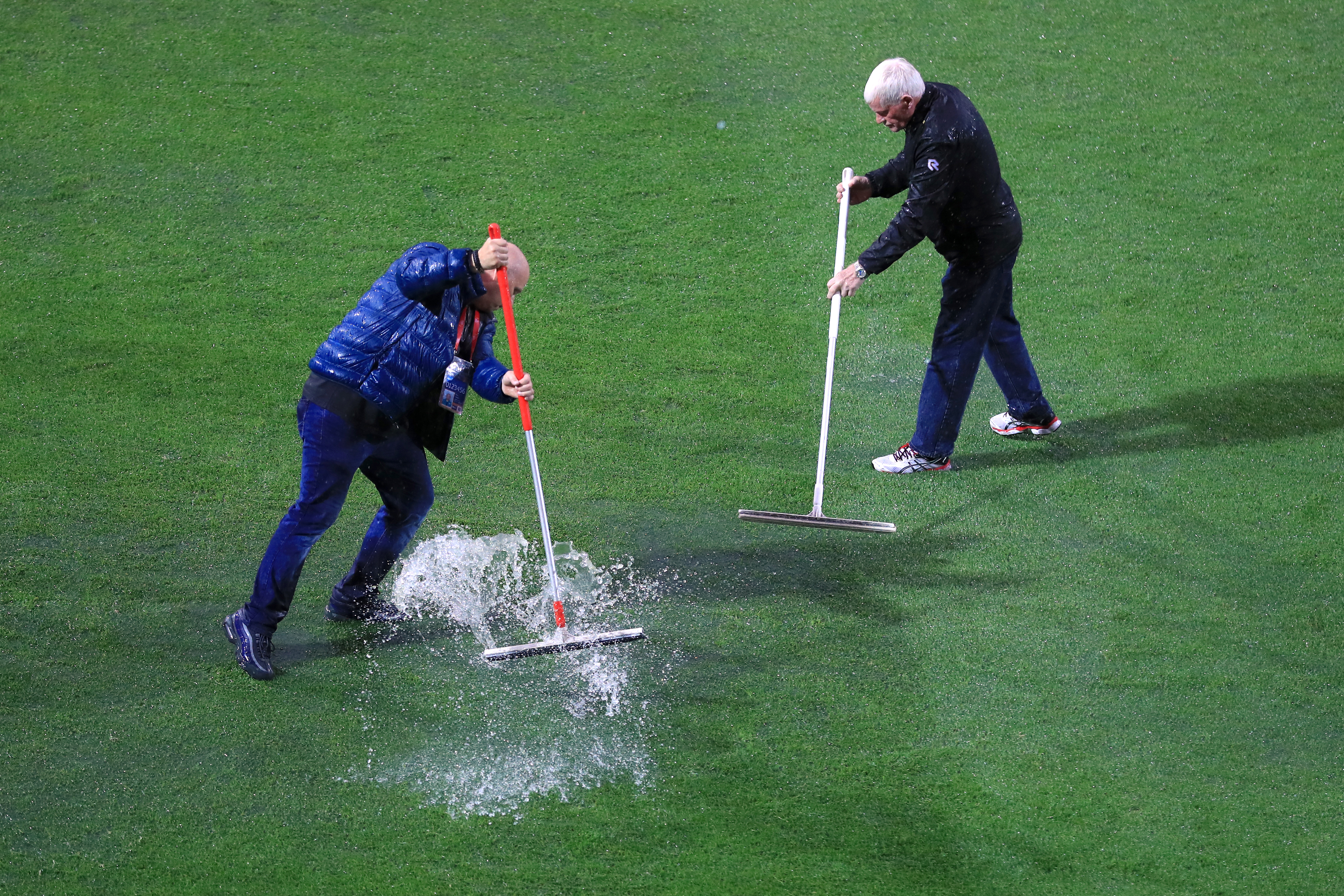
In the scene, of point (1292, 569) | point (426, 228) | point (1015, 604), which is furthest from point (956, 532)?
point (426, 228)

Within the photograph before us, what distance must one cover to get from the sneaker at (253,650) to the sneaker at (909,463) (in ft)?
10.8

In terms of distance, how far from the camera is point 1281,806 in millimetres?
4730

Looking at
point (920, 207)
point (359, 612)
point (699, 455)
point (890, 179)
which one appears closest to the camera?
point (359, 612)

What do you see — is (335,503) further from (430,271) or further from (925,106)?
(925,106)

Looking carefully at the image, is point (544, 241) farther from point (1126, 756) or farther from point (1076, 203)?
point (1126, 756)

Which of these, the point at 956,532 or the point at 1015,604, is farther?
the point at 956,532

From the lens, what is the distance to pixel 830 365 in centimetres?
671

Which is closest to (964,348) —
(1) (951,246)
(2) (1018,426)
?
(1) (951,246)

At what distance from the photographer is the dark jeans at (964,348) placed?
6.80m

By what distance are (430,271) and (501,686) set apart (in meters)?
1.69

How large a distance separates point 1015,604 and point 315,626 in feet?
10.1

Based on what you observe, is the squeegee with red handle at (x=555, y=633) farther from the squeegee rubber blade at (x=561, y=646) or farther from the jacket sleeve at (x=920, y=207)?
the jacket sleeve at (x=920, y=207)

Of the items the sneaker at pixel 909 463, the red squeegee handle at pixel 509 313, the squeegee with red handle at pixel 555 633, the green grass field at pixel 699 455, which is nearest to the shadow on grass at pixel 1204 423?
the green grass field at pixel 699 455

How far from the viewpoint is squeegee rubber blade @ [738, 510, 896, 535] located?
6.32 metres
